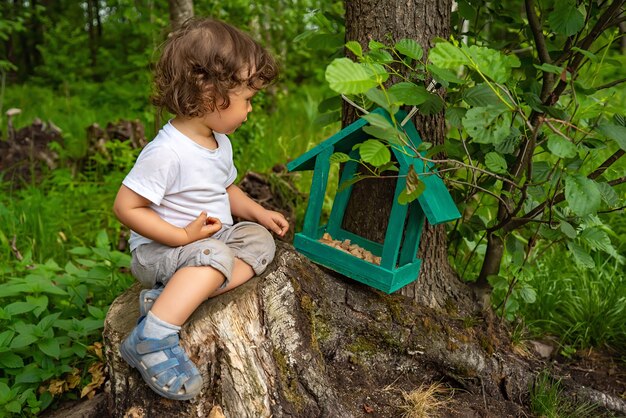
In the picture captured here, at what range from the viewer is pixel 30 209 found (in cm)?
335

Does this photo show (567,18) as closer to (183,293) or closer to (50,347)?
(183,293)

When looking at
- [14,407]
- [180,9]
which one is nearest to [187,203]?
[14,407]

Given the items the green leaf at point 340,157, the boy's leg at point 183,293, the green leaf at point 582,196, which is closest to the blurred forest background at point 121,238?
the green leaf at point 582,196

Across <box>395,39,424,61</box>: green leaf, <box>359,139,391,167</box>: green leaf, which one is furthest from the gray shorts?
<box>395,39,424,61</box>: green leaf

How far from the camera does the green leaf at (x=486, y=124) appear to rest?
157 cm

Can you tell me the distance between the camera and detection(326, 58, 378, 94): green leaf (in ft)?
4.41

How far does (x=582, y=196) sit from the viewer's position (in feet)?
5.39

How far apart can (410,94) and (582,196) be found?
561 millimetres

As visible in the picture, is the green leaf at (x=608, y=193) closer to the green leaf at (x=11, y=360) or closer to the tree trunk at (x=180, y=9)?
the green leaf at (x=11, y=360)

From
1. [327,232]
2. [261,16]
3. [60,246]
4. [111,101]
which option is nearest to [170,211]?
[327,232]

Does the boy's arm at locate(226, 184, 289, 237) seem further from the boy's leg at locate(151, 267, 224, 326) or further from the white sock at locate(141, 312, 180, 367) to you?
the white sock at locate(141, 312, 180, 367)

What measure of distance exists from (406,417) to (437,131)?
101 cm

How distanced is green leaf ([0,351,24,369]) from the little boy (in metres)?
0.76

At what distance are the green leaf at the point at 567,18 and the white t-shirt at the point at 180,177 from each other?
1136 millimetres
